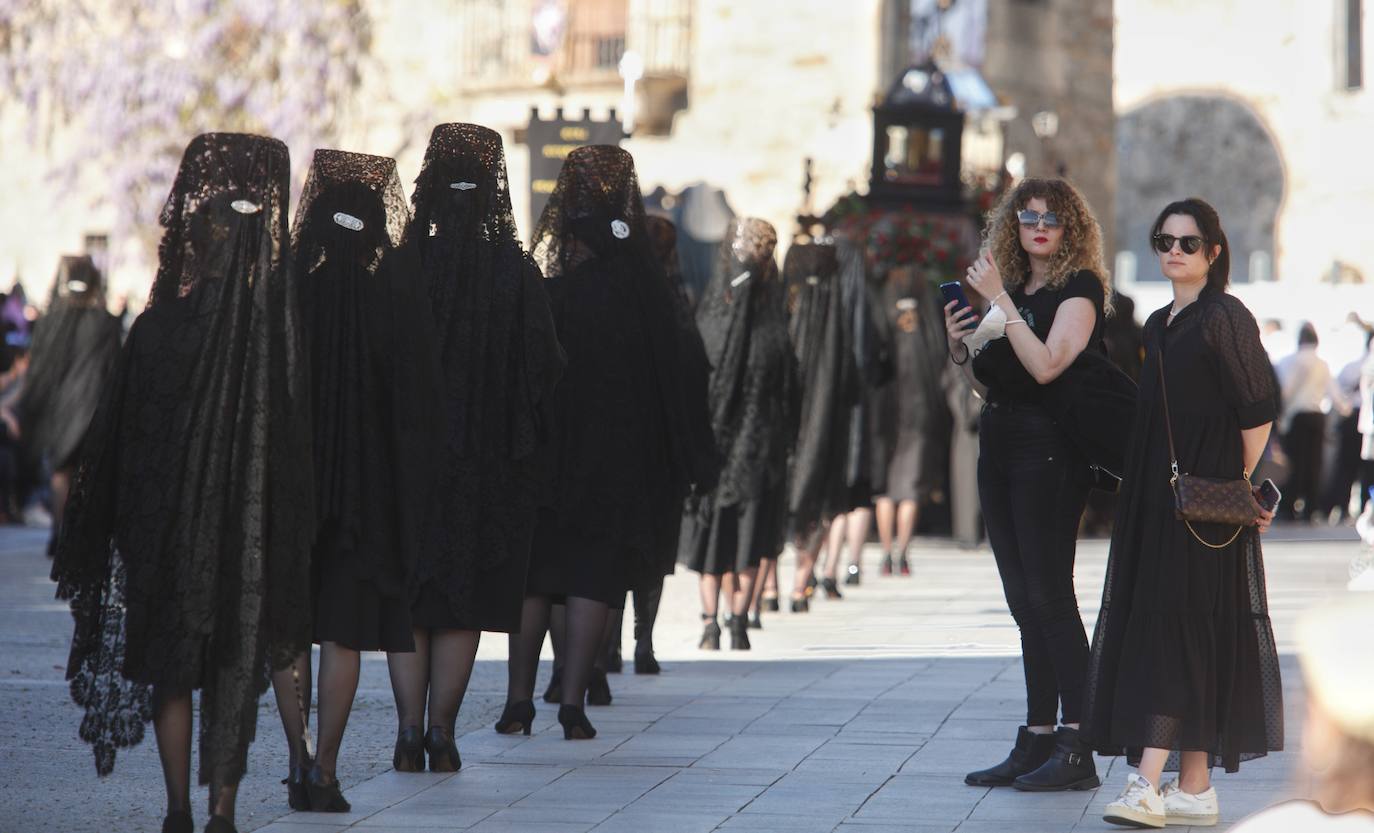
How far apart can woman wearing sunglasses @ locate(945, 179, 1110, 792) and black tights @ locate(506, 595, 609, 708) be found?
1.58 m

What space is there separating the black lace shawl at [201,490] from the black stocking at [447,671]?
130 centimetres

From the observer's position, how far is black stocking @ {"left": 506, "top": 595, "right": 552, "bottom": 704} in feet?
25.2

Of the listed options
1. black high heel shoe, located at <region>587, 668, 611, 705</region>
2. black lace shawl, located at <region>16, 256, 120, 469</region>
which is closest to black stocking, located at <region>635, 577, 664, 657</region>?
black high heel shoe, located at <region>587, 668, 611, 705</region>

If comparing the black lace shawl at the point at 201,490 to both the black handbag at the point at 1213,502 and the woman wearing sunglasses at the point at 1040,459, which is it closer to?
the woman wearing sunglasses at the point at 1040,459

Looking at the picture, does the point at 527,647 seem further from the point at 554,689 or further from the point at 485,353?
the point at 485,353

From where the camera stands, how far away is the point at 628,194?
7.83m

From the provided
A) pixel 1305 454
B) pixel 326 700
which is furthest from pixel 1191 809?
pixel 1305 454

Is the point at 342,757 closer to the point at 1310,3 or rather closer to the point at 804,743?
the point at 804,743

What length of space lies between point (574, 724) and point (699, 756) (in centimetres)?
55

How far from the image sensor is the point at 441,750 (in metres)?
6.89

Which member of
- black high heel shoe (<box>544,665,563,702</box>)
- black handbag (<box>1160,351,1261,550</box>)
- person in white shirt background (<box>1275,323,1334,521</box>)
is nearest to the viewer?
black handbag (<box>1160,351,1261,550</box>)

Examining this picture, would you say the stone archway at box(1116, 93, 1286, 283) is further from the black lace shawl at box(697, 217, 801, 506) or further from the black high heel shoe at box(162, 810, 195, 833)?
the black high heel shoe at box(162, 810, 195, 833)

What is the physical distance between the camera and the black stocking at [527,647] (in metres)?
7.68

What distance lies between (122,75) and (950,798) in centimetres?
2590
